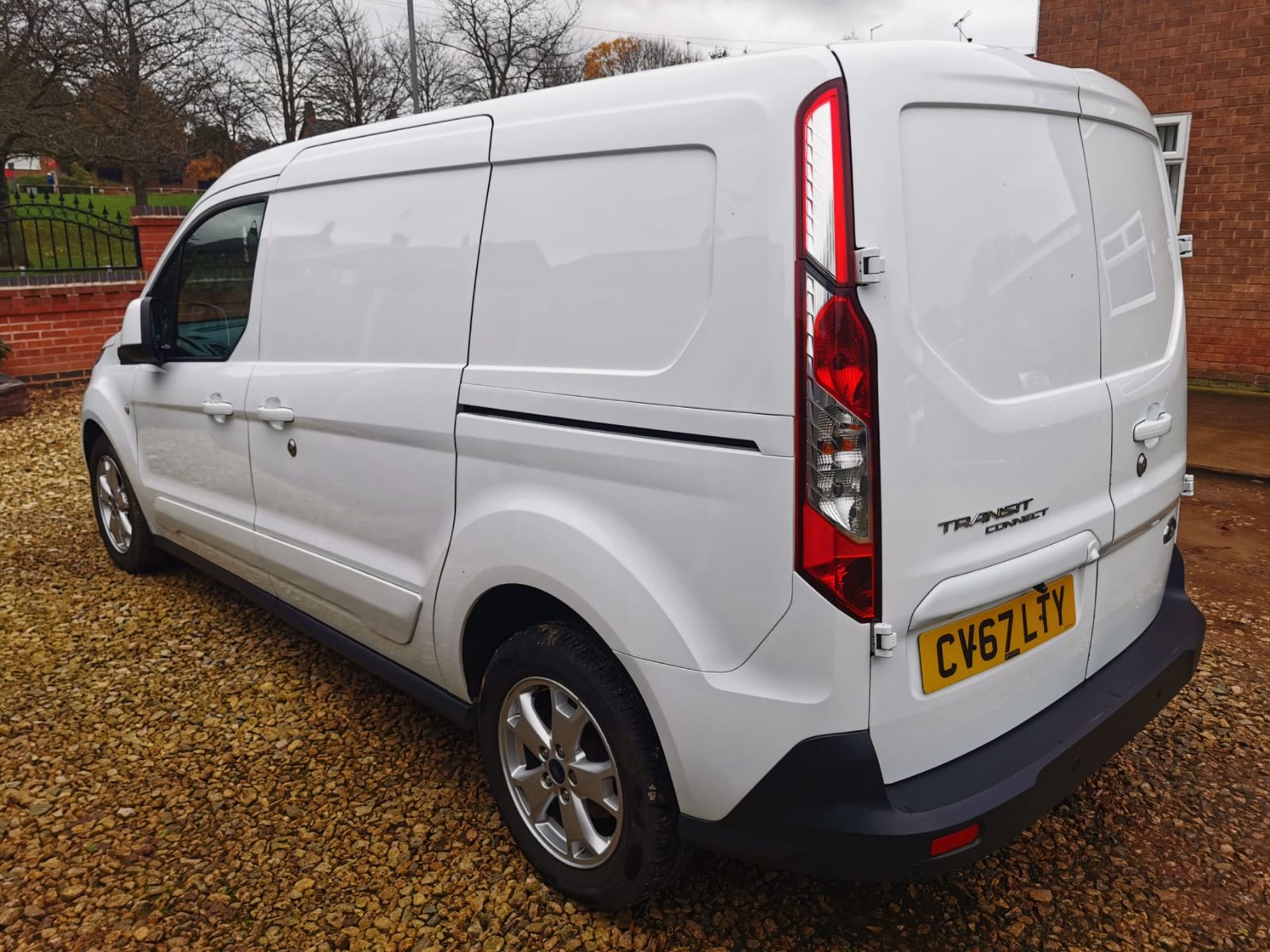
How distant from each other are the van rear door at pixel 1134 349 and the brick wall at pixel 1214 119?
7224 mm

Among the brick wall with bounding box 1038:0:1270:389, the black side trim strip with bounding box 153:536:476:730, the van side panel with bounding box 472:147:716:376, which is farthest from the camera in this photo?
the brick wall with bounding box 1038:0:1270:389

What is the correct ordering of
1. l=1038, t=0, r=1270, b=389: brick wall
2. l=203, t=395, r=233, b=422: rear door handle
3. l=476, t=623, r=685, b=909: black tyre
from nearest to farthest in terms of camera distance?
l=476, t=623, r=685, b=909: black tyre
l=203, t=395, r=233, b=422: rear door handle
l=1038, t=0, r=1270, b=389: brick wall

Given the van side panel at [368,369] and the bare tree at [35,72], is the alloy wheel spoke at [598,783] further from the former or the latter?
the bare tree at [35,72]

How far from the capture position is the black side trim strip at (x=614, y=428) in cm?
179

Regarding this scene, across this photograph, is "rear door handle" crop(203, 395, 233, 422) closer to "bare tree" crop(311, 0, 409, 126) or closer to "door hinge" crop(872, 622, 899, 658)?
"door hinge" crop(872, 622, 899, 658)

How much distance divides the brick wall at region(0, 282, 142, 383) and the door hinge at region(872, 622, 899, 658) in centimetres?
1034

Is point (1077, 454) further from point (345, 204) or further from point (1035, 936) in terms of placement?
point (345, 204)

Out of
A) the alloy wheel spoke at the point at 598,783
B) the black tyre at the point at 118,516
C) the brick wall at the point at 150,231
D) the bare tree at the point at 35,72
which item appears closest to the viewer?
the alloy wheel spoke at the point at 598,783

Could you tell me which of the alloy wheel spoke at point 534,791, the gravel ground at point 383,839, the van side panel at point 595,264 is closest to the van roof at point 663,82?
the van side panel at point 595,264

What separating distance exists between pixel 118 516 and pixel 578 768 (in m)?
3.67

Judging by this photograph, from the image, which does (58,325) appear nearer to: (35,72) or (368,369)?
(35,72)

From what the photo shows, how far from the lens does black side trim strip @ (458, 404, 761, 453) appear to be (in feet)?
5.88

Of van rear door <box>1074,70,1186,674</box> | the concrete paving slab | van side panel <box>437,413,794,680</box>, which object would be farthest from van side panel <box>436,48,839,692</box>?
the concrete paving slab

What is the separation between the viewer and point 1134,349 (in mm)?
2289
